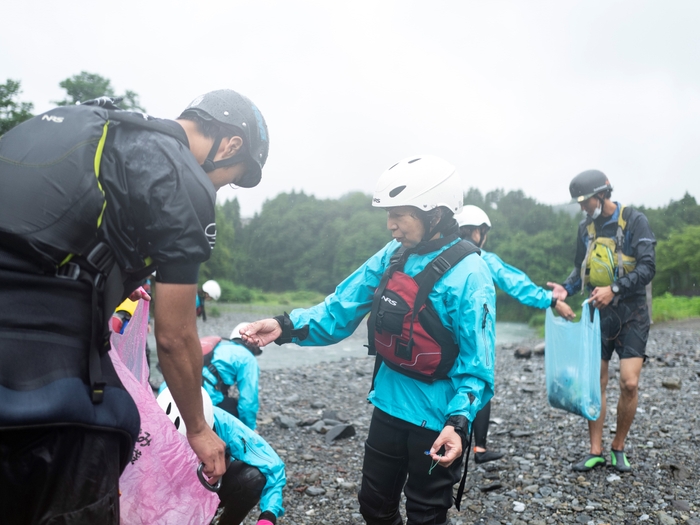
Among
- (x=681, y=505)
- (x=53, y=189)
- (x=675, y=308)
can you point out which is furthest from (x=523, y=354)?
(x=675, y=308)

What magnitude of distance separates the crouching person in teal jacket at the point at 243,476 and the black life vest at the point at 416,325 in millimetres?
1281

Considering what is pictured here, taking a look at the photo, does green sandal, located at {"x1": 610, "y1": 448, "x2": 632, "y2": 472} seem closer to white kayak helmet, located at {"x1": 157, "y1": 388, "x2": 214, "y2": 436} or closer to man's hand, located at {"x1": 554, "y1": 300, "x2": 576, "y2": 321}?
man's hand, located at {"x1": 554, "y1": 300, "x2": 576, "y2": 321}

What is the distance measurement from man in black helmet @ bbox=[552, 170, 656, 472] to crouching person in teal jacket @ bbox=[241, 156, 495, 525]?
2.55 metres

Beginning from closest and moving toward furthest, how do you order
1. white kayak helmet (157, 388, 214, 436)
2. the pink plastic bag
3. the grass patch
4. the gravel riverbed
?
the pink plastic bag < white kayak helmet (157, 388, 214, 436) < the gravel riverbed < the grass patch

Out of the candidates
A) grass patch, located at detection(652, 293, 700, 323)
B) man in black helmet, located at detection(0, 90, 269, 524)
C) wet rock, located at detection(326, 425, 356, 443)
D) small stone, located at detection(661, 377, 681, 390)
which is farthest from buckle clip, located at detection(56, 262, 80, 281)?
grass patch, located at detection(652, 293, 700, 323)

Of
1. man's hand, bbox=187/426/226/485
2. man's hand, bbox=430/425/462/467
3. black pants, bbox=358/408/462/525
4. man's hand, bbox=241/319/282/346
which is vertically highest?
man's hand, bbox=241/319/282/346

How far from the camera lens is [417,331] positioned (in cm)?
308

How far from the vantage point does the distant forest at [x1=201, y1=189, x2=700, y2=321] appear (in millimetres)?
53375

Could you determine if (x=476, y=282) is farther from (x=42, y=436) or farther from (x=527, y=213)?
(x=527, y=213)

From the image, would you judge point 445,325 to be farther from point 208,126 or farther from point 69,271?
point 69,271

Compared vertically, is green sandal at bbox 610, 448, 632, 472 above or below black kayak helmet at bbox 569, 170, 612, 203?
below

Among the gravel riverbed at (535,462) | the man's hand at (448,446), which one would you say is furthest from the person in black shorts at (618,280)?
the man's hand at (448,446)

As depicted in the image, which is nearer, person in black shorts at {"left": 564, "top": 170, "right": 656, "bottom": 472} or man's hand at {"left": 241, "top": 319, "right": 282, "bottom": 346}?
man's hand at {"left": 241, "top": 319, "right": 282, "bottom": 346}

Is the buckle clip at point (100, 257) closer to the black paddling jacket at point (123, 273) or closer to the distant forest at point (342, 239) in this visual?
the black paddling jacket at point (123, 273)
